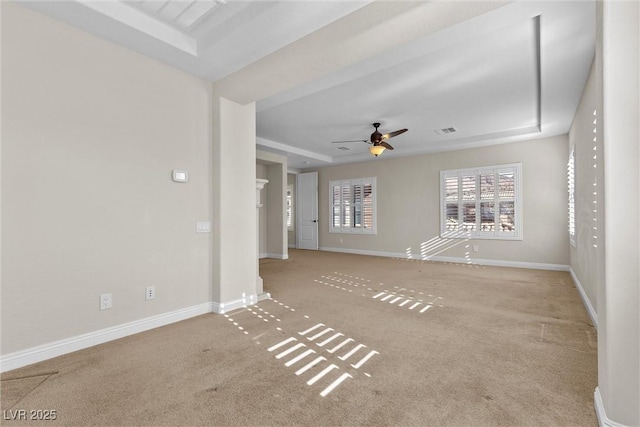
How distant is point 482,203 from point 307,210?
15.5 feet

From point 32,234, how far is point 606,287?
11.5 feet

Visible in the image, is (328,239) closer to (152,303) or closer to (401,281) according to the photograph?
(401,281)

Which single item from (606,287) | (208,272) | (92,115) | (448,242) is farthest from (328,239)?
(606,287)

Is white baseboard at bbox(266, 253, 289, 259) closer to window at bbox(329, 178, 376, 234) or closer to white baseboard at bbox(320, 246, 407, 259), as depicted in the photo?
white baseboard at bbox(320, 246, 407, 259)

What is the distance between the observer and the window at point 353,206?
8.06m

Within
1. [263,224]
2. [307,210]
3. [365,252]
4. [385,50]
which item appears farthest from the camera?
[307,210]

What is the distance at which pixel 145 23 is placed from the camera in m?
2.48

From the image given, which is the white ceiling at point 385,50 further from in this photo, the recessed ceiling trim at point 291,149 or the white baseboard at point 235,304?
the white baseboard at point 235,304

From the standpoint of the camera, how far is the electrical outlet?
253 cm

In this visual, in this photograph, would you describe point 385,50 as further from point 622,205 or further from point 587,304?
point 587,304

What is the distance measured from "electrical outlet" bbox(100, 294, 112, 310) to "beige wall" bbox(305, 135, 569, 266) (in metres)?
6.25

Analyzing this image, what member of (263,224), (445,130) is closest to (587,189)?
(445,130)

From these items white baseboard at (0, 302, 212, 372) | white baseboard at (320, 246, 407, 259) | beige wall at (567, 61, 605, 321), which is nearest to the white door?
white baseboard at (320, 246, 407, 259)

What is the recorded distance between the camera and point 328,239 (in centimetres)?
889
